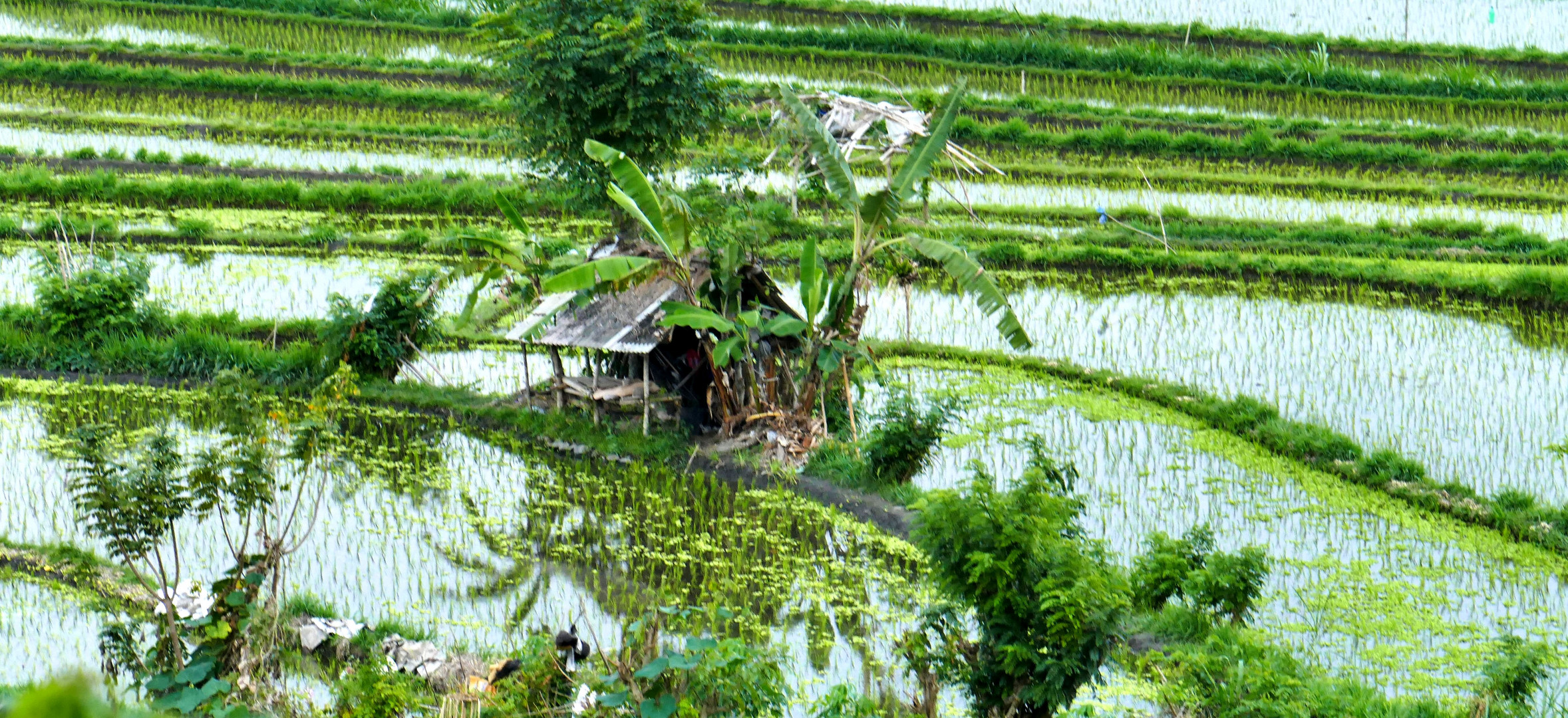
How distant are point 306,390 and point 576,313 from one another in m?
2.08

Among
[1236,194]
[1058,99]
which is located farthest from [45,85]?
[1236,194]

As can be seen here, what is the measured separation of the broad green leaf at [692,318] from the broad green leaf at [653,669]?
3.46 meters

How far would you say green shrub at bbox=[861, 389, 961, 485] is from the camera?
304 inches

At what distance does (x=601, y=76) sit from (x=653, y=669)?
601 centimetres

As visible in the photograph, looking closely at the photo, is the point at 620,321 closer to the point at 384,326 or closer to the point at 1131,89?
the point at 384,326

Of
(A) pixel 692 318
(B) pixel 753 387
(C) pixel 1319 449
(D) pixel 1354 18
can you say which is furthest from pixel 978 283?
(D) pixel 1354 18

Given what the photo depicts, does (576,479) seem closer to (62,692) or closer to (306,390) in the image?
(306,390)

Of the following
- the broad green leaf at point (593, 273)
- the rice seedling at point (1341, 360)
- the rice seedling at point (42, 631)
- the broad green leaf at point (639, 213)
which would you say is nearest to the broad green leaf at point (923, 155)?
the broad green leaf at point (639, 213)

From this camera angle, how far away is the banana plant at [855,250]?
24.4ft

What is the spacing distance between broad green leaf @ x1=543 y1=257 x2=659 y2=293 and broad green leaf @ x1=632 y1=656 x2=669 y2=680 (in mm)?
3260

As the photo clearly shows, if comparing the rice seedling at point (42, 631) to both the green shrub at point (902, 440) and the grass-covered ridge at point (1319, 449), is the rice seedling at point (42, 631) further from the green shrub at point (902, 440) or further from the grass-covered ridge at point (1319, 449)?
the grass-covered ridge at point (1319, 449)

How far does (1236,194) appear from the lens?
14.8 meters

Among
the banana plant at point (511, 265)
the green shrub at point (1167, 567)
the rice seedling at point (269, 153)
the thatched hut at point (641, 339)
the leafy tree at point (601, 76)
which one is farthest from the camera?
the rice seedling at point (269, 153)

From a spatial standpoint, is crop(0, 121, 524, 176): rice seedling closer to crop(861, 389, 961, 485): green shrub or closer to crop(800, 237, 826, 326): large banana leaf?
crop(800, 237, 826, 326): large banana leaf
